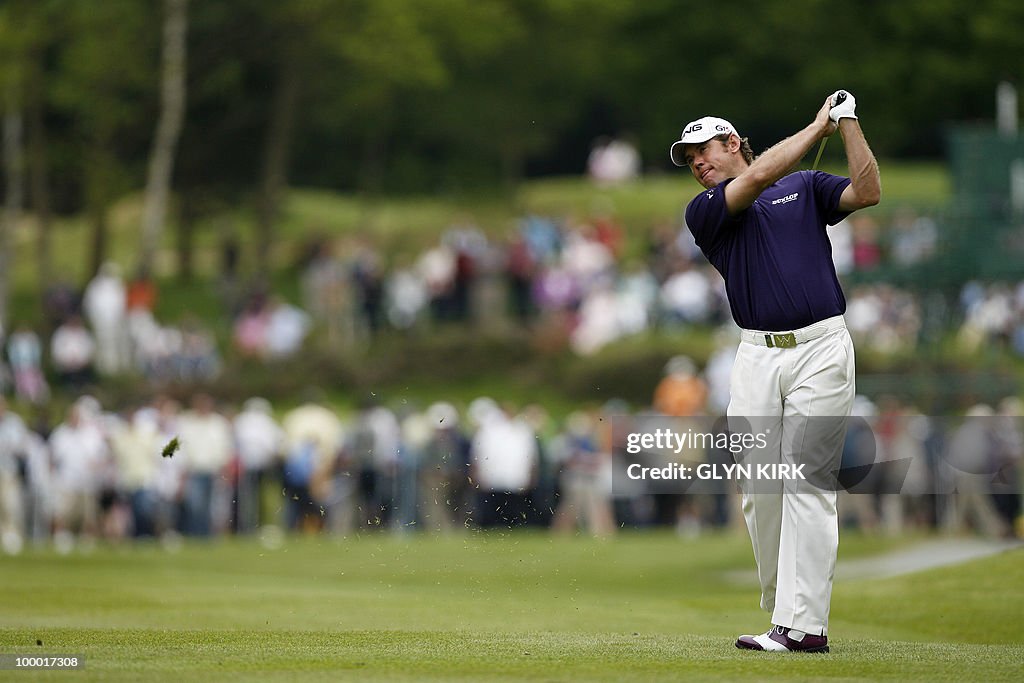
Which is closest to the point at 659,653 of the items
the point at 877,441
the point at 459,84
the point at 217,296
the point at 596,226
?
the point at 877,441

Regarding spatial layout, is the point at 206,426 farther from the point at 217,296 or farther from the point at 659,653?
the point at 217,296

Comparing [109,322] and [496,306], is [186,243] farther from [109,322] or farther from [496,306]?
[496,306]

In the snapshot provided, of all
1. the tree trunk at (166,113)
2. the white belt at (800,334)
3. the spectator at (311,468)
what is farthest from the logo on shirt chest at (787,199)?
the tree trunk at (166,113)

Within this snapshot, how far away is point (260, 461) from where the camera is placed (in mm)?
25891

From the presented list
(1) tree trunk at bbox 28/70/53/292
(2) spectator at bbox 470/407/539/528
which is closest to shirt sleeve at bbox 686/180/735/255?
(2) spectator at bbox 470/407/539/528

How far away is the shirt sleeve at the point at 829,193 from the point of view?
876cm

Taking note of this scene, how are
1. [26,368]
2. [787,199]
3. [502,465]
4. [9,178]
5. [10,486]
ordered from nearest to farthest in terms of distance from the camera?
[787,199] → [502,465] → [10,486] → [26,368] → [9,178]

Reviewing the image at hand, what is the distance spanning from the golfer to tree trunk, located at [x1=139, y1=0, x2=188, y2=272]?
31067 millimetres

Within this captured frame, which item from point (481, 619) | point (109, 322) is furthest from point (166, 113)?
point (481, 619)

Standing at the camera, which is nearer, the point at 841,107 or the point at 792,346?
the point at 841,107

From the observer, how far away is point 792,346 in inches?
345

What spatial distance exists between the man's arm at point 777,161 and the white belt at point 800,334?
67 cm

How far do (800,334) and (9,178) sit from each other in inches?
1418

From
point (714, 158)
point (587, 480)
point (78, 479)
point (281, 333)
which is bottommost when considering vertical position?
point (587, 480)
